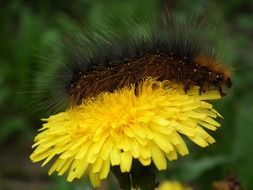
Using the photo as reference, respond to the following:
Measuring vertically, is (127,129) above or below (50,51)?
below

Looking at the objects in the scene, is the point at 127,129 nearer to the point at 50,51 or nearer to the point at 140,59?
the point at 140,59

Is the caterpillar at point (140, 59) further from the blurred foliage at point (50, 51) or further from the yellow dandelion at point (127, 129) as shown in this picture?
the blurred foliage at point (50, 51)

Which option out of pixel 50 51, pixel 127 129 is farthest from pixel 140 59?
pixel 50 51

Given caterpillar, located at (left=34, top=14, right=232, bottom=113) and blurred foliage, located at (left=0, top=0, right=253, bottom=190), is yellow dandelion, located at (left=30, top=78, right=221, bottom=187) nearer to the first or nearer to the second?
caterpillar, located at (left=34, top=14, right=232, bottom=113)

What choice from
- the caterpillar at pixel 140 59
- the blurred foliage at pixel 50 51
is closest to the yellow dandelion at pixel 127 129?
the caterpillar at pixel 140 59

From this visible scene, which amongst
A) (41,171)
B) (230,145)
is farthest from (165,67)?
(41,171)

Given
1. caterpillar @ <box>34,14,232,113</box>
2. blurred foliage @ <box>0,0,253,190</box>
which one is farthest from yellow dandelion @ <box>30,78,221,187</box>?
blurred foliage @ <box>0,0,253,190</box>
